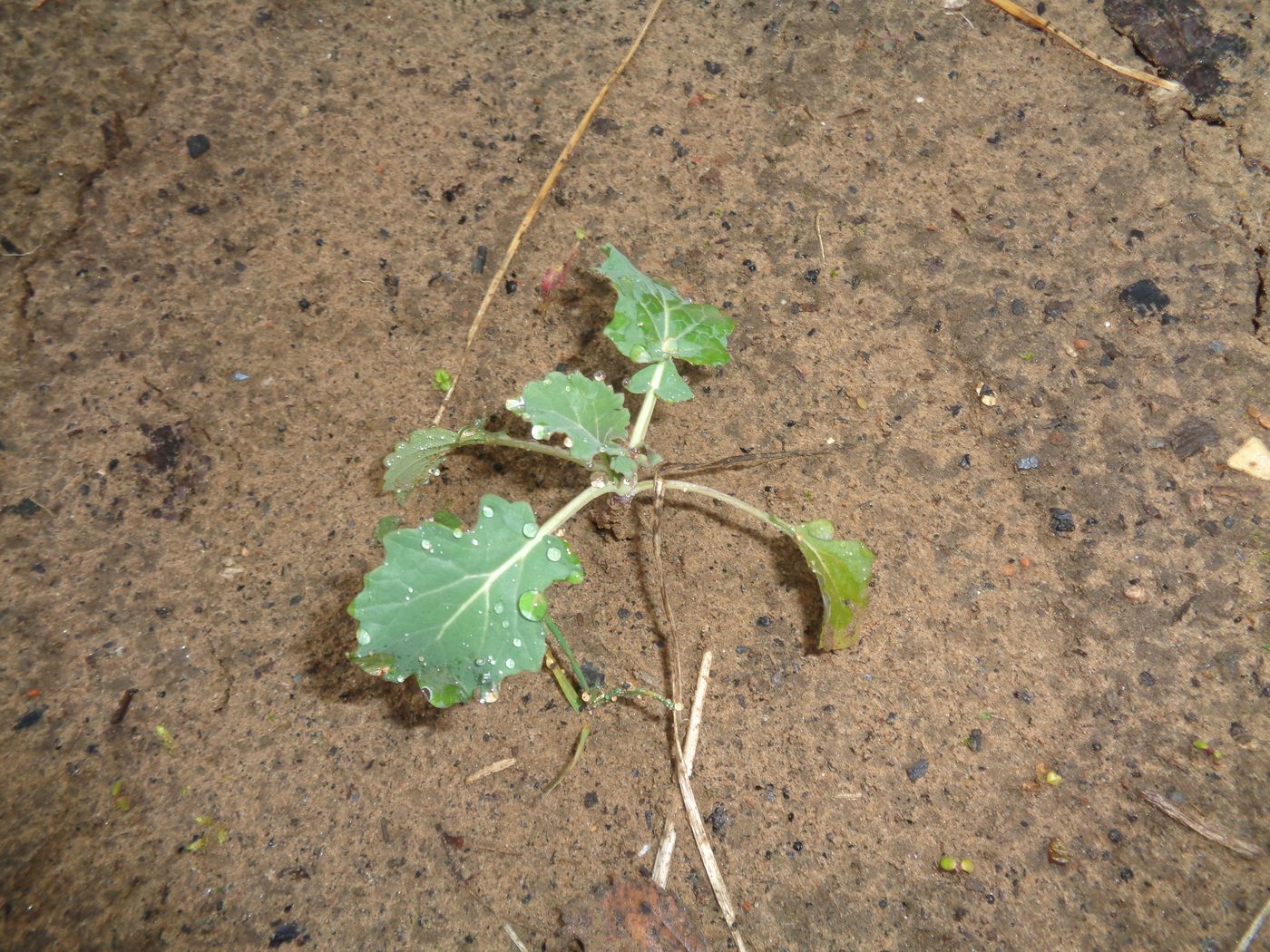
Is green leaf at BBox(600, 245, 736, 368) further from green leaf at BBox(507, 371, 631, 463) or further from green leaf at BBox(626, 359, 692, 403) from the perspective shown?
green leaf at BBox(507, 371, 631, 463)

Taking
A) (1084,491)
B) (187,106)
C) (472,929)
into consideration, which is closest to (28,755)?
(472,929)

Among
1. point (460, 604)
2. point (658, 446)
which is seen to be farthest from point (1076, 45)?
point (460, 604)

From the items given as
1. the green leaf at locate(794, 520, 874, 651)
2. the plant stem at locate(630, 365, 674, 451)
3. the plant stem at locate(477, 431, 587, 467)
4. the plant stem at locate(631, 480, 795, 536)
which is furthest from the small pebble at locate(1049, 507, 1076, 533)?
the plant stem at locate(477, 431, 587, 467)

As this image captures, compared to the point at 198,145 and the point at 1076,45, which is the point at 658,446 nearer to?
the point at 198,145

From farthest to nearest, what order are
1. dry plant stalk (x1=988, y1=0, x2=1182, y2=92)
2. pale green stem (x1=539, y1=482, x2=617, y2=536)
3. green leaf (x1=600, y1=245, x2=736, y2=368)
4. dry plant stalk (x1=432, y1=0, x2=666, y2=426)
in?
dry plant stalk (x1=988, y1=0, x2=1182, y2=92)
dry plant stalk (x1=432, y1=0, x2=666, y2=426)
green leaf (x1=600, y1=245, x2=736, y2=368)
pale green stem (x1=539, y1=482, x2=617, y2=536)

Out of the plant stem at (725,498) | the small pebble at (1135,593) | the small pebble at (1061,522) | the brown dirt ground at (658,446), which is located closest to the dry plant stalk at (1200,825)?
the brown dirt ground at (658,446)
